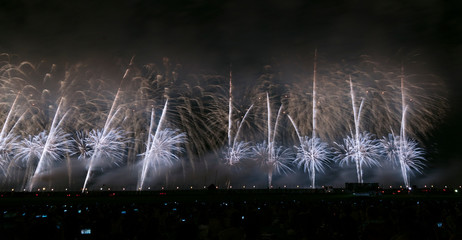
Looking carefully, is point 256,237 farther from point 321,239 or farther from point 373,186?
point 373,186

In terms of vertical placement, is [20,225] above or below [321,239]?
above

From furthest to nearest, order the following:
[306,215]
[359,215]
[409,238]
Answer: [359,215] < [306,215] < [409,238]

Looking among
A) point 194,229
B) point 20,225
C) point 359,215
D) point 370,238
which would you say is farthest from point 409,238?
point 359,215

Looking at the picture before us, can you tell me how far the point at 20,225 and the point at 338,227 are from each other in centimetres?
1214

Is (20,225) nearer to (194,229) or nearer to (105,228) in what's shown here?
(194,229)

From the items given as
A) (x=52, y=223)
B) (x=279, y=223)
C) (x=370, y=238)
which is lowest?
(x=279, y=223)

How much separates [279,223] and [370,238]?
17.3 m

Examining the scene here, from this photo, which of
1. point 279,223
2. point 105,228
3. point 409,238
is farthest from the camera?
point 279,223

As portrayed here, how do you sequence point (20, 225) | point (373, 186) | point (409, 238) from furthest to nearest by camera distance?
1. point (373, 186)
2. point (20, 225)
3. point (409, 238)

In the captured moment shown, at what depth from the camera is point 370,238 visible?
8320 millimetres

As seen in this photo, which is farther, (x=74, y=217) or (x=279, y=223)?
(x=279, y=223)

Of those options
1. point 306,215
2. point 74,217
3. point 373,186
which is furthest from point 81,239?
point 373,186

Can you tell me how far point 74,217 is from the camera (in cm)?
1564

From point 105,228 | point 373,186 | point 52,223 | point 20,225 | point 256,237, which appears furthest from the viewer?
point 373,186
